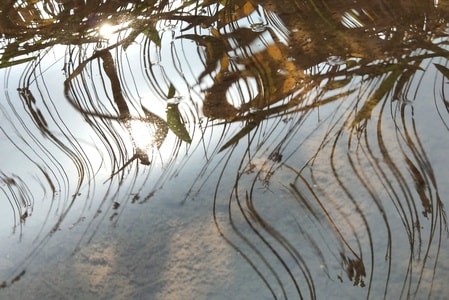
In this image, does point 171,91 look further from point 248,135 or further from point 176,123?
point 248,135

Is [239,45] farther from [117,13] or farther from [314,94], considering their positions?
[117,13]

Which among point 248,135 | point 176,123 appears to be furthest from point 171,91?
point 248,135

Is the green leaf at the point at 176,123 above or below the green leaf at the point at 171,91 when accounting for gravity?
below

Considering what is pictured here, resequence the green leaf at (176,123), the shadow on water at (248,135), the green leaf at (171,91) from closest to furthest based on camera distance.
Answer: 1. the shadow on water at (248,135)
2. the green leaf at (176,123)
3. the green leaf at (171,91)

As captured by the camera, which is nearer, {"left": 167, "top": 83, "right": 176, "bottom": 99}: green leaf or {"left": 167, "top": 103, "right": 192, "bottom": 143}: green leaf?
{"left": 167, "top": 103, "right": 192, "bottom": 143}: green leaf

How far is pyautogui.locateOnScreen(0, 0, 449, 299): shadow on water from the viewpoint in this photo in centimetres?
87

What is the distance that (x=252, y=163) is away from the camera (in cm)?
103

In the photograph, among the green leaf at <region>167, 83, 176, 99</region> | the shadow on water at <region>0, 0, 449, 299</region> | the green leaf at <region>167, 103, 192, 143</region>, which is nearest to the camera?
the shadow on water at <region>0, 0, 449, 299</region>

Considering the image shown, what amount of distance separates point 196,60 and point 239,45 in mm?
103

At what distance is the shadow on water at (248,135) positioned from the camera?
2.84ft

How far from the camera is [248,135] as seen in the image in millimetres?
1087

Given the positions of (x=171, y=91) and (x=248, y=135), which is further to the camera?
(x=171, y=91)

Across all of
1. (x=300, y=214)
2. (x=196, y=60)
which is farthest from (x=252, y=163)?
(x=196, y=60)

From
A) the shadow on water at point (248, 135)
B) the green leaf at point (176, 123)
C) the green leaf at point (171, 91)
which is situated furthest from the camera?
the green leaf at point (171, 91)
